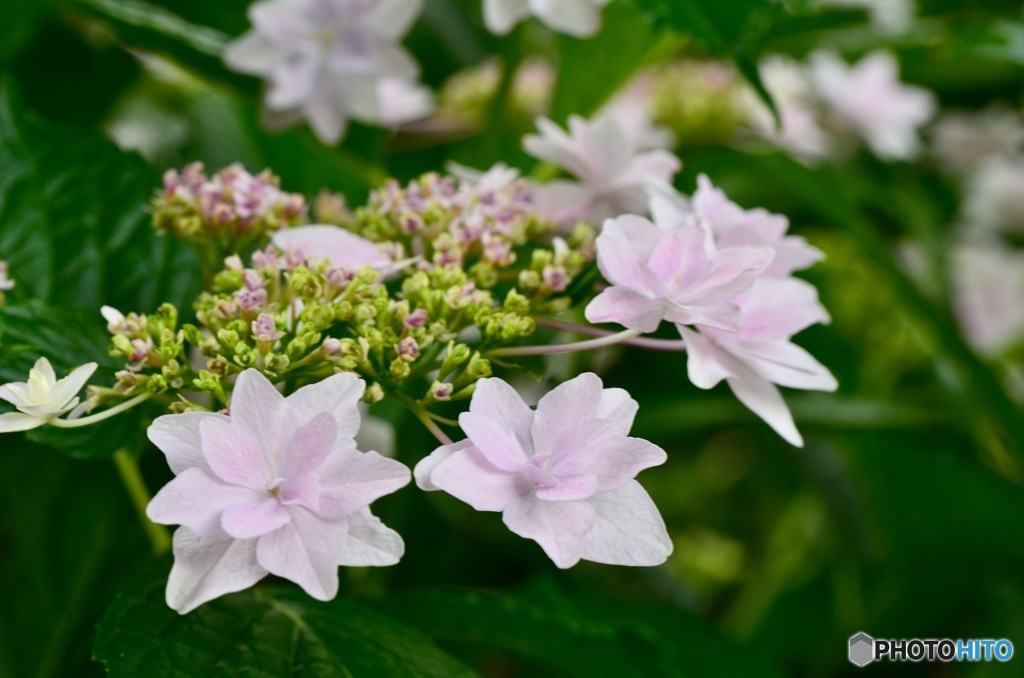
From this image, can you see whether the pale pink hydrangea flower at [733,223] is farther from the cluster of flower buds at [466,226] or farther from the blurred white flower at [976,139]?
the blurred white flower at [976,139]

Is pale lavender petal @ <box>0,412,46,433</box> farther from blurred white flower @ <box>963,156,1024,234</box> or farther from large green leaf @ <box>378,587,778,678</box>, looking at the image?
blurred white flower @ <box>963,156,1024,234</box>

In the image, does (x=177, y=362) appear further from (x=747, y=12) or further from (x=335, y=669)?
(x=747, y=12)

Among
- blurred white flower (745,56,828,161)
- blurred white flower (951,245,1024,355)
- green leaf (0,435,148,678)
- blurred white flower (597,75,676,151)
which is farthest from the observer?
blurred white flower (951,245,1024,355)

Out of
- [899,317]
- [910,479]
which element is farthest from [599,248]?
[899,317]

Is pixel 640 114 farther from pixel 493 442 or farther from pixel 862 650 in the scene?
pixel 493 442

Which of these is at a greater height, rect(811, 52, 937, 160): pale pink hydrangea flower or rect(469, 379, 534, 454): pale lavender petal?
rect(469, 379, 534, 454): pale lavender petal

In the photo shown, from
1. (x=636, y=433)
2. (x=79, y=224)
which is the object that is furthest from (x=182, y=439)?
(x=636, y=433)

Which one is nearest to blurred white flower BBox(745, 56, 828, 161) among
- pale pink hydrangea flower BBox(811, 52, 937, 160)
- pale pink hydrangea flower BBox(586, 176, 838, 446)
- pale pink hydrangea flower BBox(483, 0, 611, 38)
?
pale pink hydrangea flower BBox(811, 52, 937, 160)
